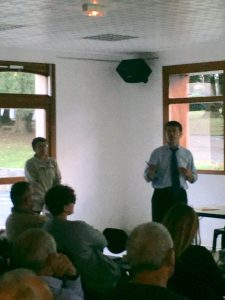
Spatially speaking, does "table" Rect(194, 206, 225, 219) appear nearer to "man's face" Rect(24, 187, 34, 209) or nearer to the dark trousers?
the dark trousers

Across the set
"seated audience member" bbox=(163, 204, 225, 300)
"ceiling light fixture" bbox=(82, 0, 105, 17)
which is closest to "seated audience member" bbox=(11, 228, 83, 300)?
"seated audience member" bbox=(163, 204, 225, 300)

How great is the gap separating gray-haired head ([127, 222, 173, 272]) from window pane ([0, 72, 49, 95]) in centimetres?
661

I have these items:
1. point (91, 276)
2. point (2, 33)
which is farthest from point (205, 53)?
point (91, 276)

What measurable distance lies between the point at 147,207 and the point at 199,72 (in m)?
2.17

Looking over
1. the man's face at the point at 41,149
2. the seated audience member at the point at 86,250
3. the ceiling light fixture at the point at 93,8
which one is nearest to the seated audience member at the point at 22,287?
the seated audience member at the point at 86,250

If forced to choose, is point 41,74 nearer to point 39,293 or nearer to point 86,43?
point 86,43

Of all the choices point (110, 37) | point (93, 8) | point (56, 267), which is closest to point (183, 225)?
point (56, 267)

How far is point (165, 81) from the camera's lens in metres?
9.98

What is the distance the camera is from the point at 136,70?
10062 mm

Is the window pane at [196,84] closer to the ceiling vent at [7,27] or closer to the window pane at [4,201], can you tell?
the window pane at [4,201]

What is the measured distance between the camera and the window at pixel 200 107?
945cm

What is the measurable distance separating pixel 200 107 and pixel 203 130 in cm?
32

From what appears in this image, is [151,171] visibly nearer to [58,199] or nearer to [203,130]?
[203,130]

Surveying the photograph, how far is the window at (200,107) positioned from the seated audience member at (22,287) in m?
7.64
